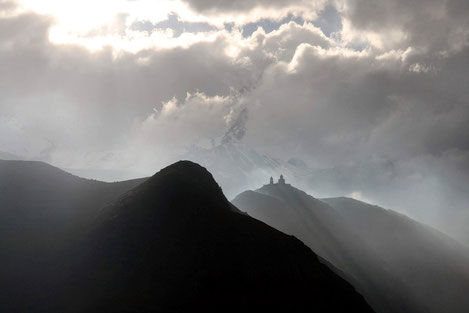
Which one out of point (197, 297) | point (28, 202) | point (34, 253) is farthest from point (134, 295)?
point (28, 202)

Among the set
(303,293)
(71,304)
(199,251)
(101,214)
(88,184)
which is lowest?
(71,304)

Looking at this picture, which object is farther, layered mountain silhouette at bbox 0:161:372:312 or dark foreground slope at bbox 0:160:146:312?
dark foreground slope at bbox 0:160:146:312

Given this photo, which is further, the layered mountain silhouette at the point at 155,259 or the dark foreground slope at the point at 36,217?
the dark foreground slope at the point at 36,217

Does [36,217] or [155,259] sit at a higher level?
[36,217]

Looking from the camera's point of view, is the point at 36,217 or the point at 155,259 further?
the point at 36,217

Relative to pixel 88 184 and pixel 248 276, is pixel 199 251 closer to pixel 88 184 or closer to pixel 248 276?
pixel 248 276

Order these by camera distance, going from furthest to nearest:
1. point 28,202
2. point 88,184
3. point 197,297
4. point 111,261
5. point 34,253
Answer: point 88,184, point 28,202, point 34,253, point 111,261, point 197,297

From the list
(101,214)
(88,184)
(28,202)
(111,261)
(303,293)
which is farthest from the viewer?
(88,184)

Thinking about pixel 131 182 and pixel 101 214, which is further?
pixel 131 182
